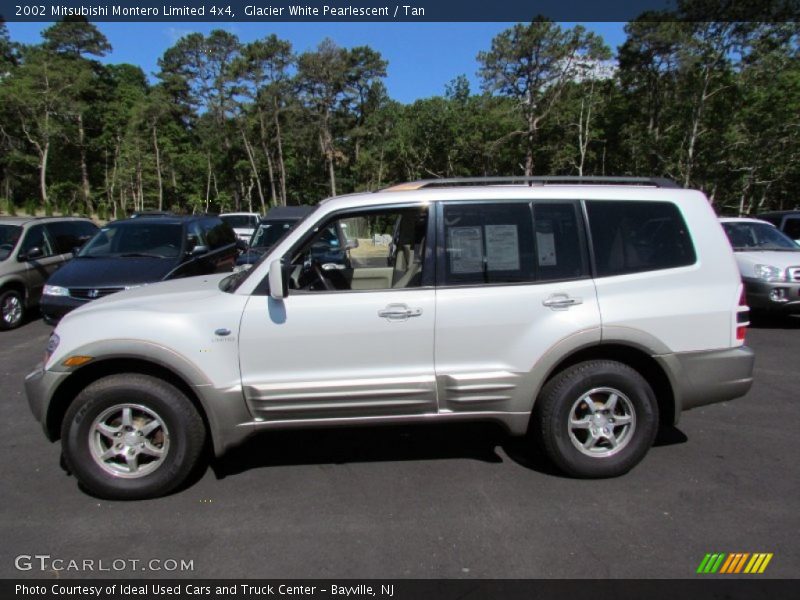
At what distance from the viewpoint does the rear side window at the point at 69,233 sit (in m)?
10.4

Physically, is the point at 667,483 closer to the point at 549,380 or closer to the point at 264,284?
the point at 549,380

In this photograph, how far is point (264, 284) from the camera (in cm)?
355

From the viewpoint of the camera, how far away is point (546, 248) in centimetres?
369

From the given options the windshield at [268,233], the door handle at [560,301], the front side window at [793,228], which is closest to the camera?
the door handle at [560,301]

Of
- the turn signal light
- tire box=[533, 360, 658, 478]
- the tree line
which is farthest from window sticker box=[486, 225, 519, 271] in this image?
the tree line

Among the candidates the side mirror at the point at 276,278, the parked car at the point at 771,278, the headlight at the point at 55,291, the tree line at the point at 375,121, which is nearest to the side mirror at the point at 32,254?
the headlight at the point at 55,291

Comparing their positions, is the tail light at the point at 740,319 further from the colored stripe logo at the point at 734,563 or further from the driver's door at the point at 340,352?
the driver's door at the point at 340,352

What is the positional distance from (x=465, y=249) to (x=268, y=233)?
8.16 metres

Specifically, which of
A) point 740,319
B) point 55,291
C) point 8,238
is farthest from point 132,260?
point 740,319

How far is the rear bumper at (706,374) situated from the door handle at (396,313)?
170 cm

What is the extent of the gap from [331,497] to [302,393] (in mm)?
709

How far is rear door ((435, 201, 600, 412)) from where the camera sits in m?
3.56

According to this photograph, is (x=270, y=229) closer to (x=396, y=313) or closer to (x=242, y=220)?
(x=396, y=313)

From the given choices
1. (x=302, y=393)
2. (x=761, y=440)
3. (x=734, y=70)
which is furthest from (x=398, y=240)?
(x=734, y=70)
